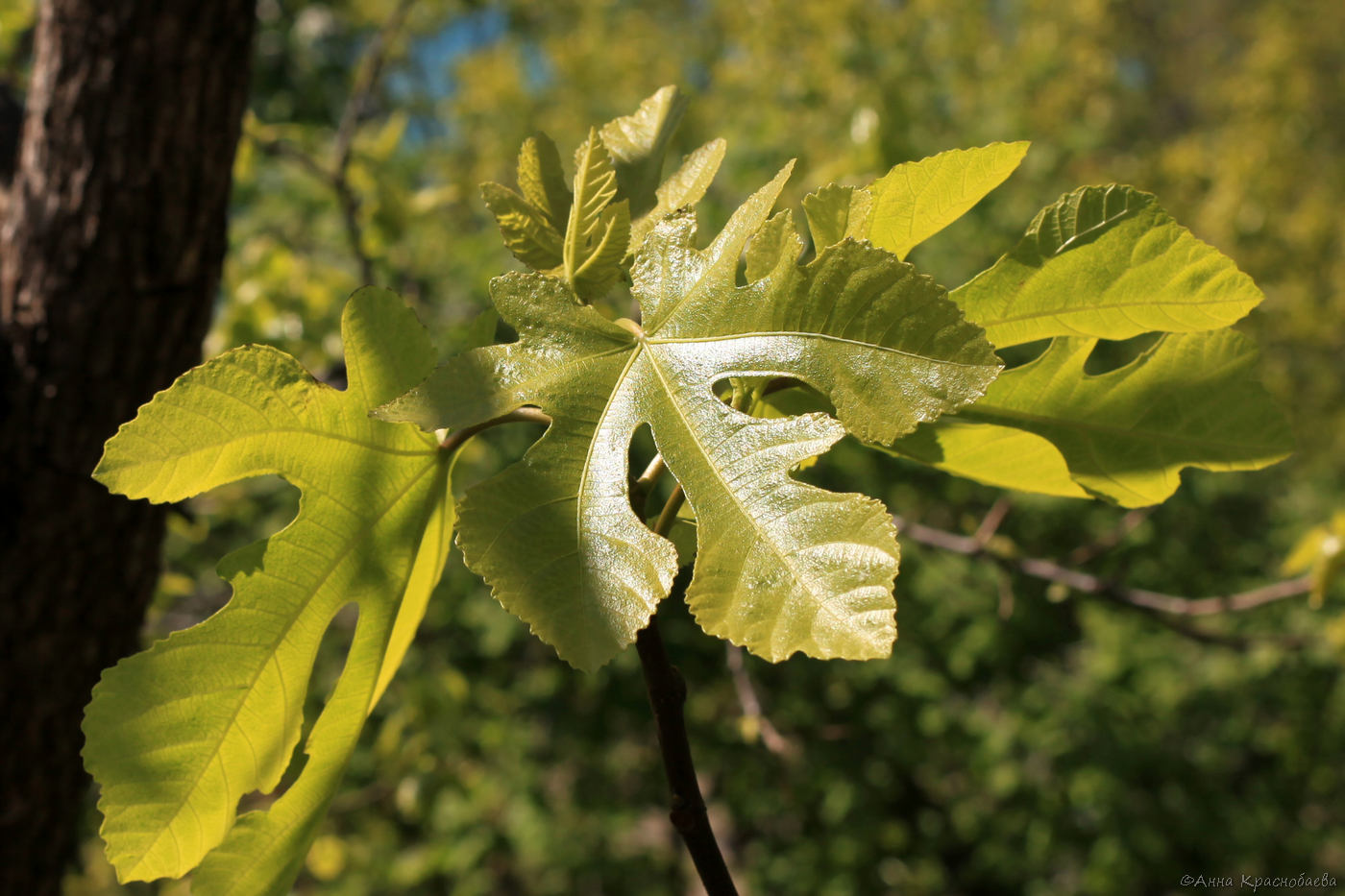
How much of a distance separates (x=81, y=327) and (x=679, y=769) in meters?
1.09

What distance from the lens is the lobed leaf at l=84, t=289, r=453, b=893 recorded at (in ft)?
2.22

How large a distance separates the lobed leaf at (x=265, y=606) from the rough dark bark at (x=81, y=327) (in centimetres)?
76

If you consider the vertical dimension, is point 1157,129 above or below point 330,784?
below

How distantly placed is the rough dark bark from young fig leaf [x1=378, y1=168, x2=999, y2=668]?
2.92 ft

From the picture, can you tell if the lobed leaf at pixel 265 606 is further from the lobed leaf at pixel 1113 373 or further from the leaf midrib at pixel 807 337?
the lobed leaf at pixel 1113 373

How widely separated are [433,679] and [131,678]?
89.4 inches

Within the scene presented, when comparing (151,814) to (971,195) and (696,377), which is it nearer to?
(696,377)

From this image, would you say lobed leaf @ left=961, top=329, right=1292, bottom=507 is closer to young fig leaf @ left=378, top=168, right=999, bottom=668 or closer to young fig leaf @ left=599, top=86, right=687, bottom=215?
young fig leaf @ left=378, top=168, right=999, bottom=668

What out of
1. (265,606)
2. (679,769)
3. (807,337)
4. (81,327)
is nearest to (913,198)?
(807,337)

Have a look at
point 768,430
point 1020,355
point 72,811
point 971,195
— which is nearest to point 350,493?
point 768,430

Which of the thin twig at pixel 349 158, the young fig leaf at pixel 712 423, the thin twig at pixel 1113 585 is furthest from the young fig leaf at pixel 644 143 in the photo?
the thin twig at pixel 349 158

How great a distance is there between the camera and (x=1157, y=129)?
14570mm

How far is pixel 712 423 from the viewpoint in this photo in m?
0.66

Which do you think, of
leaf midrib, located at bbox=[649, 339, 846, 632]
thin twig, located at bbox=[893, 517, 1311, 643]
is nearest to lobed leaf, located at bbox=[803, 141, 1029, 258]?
leaf midrib, located at bbox=[649, 339, 846, 632]
